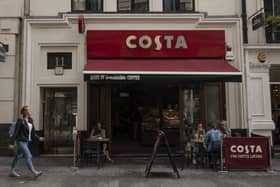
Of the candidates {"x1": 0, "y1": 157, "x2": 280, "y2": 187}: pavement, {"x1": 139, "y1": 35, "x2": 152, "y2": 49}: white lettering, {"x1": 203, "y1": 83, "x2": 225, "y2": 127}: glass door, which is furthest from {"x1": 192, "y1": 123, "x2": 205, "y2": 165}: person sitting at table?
{"x1": 139, "y1": 35, "x2": 152, "y2": 49}: white lettering

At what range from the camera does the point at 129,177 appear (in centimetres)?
823

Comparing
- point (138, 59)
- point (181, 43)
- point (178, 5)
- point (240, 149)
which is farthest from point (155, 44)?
point (240, 149)

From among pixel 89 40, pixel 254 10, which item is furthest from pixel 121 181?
pixel 254 10

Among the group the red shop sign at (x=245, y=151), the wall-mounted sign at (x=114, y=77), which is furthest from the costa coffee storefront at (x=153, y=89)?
the red shop sign at (x=245, y=151)

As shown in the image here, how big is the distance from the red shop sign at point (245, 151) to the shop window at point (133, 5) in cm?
625

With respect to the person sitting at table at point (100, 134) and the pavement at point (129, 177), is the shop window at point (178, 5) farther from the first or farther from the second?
the pavement at point (129, 177)

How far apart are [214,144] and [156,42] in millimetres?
4514

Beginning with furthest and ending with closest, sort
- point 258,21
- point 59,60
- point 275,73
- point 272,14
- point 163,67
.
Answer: point 275,73, point 272,14, point 59,60, point 258,21, point 163,67

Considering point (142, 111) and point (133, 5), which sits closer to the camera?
point (133, 5)

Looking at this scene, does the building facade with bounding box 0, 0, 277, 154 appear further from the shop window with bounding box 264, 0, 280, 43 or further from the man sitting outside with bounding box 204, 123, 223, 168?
the man sitting outside with bounding box 204, 123, 223, 168

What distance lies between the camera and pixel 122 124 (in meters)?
12.3

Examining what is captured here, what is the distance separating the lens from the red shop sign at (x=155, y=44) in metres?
11.4

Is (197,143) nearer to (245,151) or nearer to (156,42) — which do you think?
(245,151)

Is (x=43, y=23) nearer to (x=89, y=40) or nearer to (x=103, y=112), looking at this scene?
(x=89, y=40)
